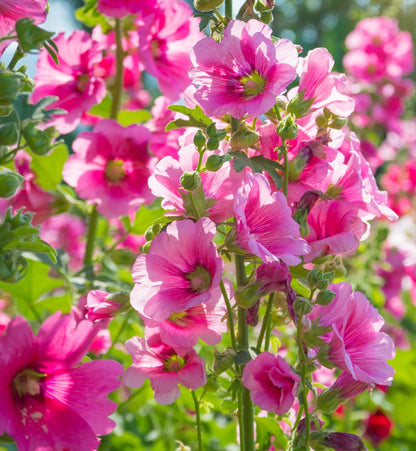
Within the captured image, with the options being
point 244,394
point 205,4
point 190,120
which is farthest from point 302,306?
point 205,4

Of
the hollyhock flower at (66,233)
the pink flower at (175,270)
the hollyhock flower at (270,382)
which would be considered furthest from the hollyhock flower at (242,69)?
the hollyhock flower at (66,233)

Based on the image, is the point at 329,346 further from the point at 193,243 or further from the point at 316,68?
the point at 316,68

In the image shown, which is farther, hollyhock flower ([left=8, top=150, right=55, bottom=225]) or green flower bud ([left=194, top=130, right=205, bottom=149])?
hollyhock flower ([left=8, top=150, right=55, bottom=225])

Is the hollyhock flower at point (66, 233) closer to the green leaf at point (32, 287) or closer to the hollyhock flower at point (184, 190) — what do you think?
the green leaf at point (32, 287)

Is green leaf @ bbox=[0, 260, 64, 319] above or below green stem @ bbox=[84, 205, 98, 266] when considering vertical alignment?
below

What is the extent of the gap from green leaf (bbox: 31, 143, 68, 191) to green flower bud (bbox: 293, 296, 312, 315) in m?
0.64

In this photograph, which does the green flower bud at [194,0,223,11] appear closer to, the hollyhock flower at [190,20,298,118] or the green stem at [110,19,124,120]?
the hollyhock flower at [190,20,298,118]

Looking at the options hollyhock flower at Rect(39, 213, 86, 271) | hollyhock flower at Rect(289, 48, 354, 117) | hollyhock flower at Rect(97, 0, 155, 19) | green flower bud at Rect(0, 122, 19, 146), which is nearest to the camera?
green flower bud at Rect(0, 122, 19, 146)

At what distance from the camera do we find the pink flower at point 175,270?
0.62 meters

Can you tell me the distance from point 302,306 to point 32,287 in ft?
2.11

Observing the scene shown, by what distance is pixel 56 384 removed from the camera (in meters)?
0.67

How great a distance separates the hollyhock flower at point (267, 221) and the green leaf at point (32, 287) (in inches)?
21.3

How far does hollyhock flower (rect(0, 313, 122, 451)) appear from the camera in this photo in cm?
62

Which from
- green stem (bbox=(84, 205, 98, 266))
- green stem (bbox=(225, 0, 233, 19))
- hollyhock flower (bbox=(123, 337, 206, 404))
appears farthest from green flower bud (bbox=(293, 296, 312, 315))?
green stem (bbox=(84, 205, 98, 266))
